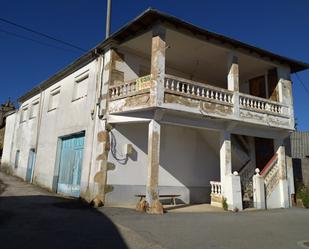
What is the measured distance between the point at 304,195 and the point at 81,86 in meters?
11.1

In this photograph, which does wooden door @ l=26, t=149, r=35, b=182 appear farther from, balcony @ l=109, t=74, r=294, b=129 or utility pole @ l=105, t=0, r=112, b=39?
balcony @ l=109, t=74, r=294, b=129

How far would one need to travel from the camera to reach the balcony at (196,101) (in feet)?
32.5

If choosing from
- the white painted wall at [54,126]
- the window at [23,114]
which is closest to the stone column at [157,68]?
the white painted wall at [54,126]

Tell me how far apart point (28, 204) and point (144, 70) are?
6.71 m

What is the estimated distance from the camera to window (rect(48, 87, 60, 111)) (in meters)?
15.6

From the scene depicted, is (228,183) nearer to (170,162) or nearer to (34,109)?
(170,162)

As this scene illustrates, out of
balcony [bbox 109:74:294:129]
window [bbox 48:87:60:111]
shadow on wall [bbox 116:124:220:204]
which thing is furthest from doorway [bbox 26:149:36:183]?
balcony [bbox 109:74:294:129]

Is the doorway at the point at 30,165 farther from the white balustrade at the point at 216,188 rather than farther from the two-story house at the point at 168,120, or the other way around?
the white balustrade at the point at 216,188

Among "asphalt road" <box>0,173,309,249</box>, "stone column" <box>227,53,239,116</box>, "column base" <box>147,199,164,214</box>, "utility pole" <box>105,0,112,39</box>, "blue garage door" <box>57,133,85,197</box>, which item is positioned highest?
"utility pole" <box>105,0,112,39</box>

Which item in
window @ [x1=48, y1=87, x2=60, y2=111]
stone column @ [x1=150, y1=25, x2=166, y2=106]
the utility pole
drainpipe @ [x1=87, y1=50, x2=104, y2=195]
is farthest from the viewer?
window @ [x1=48, y1=87, x2=60, y2=111]

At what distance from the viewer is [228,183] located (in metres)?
11.0

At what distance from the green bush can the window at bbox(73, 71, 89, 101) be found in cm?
1056

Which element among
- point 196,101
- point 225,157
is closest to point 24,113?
point 196,101

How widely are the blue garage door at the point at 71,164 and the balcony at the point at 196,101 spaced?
2867mm
